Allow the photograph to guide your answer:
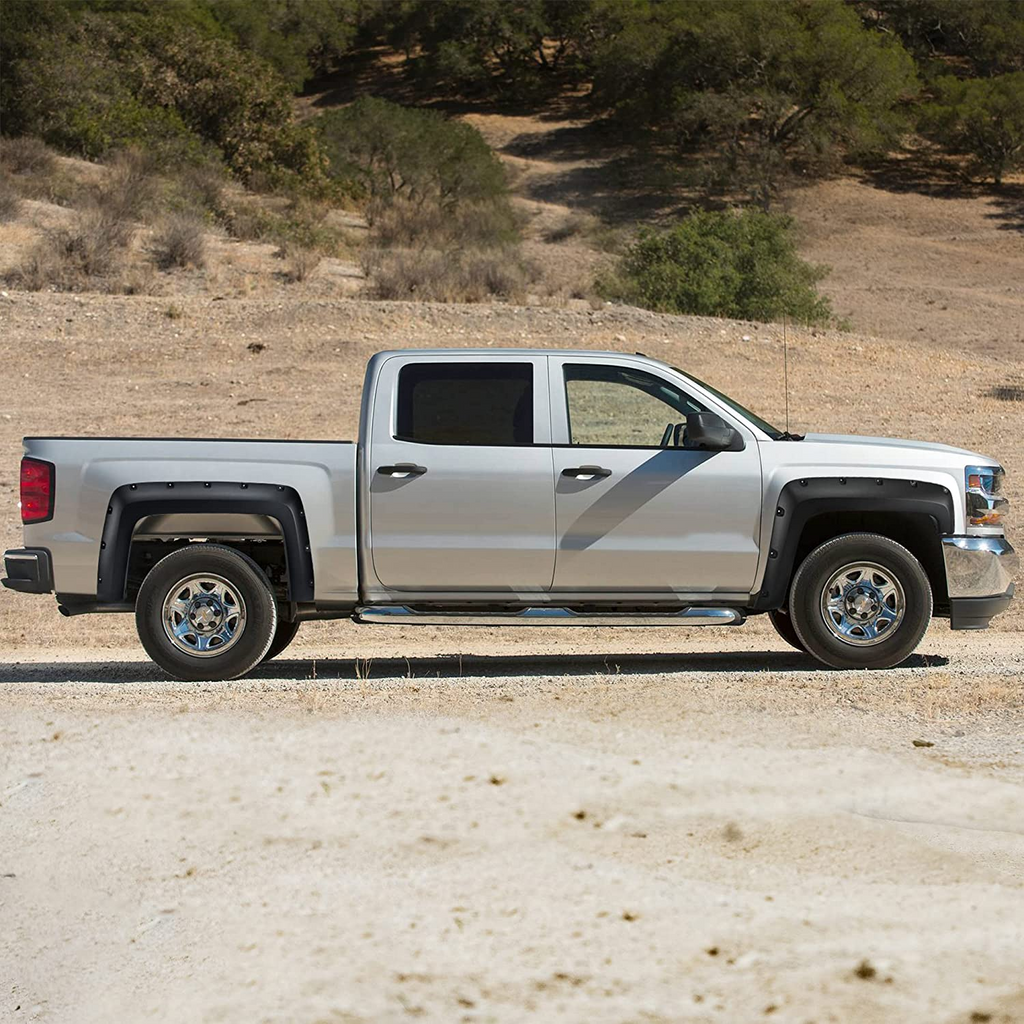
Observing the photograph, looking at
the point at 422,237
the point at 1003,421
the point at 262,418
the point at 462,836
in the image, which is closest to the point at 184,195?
the point at 422,237

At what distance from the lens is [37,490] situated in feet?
25.5

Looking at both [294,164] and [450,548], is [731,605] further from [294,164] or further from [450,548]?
[294,164]

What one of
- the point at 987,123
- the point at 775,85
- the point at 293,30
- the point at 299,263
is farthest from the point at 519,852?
the point at 293,30

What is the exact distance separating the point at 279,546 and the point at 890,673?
3.36 metres

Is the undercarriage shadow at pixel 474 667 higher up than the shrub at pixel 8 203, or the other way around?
the shrub at pixel 8 203

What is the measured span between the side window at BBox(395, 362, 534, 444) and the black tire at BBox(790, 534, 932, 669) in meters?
1.70

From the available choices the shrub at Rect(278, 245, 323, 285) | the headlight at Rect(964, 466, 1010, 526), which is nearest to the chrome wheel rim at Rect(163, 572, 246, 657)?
the headlight at Rect(964, 466, 1010, 526)

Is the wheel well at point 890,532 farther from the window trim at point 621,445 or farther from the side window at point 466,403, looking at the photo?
the side window at point 466,403

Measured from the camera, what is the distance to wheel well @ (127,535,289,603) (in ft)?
26.1

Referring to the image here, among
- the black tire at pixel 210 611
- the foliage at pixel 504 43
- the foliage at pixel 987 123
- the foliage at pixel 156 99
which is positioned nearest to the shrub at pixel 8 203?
the foliage at pixel 156 99

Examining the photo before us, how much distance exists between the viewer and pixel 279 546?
8086 millimetres

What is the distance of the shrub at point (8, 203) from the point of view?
29031 millimetres

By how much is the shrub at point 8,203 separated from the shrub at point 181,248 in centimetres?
344

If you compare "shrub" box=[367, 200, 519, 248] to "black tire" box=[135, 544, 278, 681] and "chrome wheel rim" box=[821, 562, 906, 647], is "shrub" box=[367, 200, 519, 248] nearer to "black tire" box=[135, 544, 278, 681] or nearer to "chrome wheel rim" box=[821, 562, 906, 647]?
"black tire" box=[135, 544, 278, 681]
